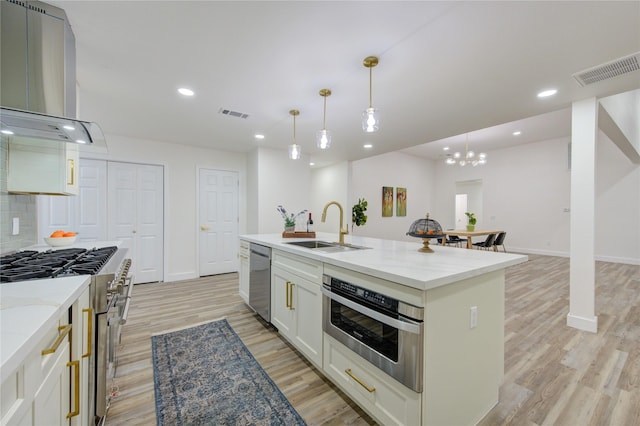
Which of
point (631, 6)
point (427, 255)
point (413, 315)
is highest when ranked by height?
point (631, 6)

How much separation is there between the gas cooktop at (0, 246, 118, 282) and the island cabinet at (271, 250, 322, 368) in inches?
50.5

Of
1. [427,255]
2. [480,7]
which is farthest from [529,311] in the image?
[480,7]

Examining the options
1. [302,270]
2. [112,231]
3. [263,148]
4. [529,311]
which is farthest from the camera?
[263,148]

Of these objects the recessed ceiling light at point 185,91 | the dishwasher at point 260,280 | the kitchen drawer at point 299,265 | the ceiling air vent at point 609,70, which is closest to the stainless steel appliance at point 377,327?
the kitchen drawer at point 299,265

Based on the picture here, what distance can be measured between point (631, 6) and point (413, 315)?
2.17m

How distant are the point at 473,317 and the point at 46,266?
2445 millimetres

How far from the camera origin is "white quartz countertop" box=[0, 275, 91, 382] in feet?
2.20

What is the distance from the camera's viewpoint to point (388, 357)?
137cm

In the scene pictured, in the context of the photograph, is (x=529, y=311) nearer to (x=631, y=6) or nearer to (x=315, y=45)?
(x=631, y=6)

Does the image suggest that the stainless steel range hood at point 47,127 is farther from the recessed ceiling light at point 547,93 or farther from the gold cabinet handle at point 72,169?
the recessed ceiling light at point 547,93

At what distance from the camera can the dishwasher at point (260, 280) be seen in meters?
2.64

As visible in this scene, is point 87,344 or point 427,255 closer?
point 87,344

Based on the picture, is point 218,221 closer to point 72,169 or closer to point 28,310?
point 72,169

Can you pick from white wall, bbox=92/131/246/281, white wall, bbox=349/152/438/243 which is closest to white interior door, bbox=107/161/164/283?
white wall, bbox=92/131/246/281
